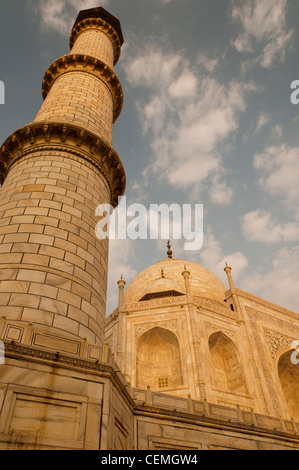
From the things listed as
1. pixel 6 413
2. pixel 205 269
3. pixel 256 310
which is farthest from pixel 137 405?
pixel 205 269

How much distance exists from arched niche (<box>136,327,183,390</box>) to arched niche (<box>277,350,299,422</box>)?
7.03 meters

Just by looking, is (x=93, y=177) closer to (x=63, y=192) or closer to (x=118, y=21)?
(x=63, y=192)

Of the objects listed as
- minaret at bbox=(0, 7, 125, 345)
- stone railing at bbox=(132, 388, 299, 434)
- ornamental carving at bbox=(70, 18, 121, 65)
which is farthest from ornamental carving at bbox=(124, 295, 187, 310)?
ornamental carving at bbox=(70, 18, 121, 65)

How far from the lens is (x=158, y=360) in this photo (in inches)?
766

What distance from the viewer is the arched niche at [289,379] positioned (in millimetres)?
21234

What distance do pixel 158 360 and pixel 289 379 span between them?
28.4 feet

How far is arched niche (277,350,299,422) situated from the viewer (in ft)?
69.7

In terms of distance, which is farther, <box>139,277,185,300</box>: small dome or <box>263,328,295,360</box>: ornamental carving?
<box>139,277,185,300</box>: small dome

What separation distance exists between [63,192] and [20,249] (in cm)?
190

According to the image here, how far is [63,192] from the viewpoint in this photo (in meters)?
7.64

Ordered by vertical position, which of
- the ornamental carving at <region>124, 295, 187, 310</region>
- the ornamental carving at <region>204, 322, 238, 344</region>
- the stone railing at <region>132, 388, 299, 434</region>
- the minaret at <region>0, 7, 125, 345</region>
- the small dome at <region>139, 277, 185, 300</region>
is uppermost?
the small dome at <region>139, 277, 185, 300</region>

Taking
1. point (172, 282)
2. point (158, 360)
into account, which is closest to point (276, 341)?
point (158, 360)

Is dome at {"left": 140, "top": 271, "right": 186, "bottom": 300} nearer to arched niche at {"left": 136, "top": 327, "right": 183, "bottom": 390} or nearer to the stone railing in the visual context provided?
arched niche at {"left": 136, "top": 327, "right": 183, "bottom": 390}

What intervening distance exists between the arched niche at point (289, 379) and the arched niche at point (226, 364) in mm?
3676
